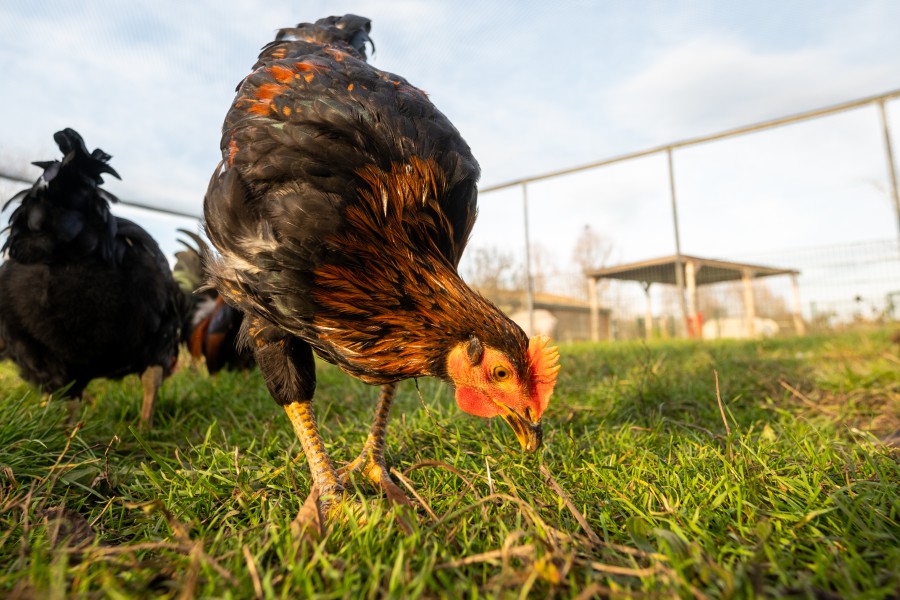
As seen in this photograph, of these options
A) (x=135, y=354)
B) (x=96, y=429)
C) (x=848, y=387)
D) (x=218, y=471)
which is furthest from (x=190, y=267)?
(x=848, y=387)

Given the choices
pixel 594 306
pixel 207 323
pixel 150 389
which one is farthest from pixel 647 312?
pixel 150 389

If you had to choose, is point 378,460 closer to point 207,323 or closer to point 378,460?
point 378,460

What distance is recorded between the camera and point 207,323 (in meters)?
5.39

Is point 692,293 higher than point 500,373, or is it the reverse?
point 692,293

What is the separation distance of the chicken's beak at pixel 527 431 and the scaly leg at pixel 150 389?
8.89 ft

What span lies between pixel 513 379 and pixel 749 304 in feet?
38.3

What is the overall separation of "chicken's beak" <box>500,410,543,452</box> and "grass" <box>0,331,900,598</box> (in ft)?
0.47

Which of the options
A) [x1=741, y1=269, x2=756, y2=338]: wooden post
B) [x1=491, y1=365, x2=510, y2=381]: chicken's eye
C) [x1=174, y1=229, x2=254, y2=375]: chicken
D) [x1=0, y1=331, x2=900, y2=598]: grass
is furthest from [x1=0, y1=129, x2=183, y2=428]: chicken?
[x1=741, y1=269, x2=756, y2=338]: wooden post

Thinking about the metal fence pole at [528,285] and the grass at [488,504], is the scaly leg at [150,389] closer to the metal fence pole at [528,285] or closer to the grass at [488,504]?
the grass at [488,504]

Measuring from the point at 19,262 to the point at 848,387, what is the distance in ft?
19.3

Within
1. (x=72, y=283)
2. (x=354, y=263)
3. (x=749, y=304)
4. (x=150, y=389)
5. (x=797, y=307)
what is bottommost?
(x=150, y=389)

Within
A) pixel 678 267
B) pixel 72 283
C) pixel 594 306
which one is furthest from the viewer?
pixel 594 306

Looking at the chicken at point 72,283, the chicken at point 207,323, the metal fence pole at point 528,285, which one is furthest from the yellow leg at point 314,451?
the metal fence pole at point 528,285

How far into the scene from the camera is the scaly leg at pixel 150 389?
3.48 meters
